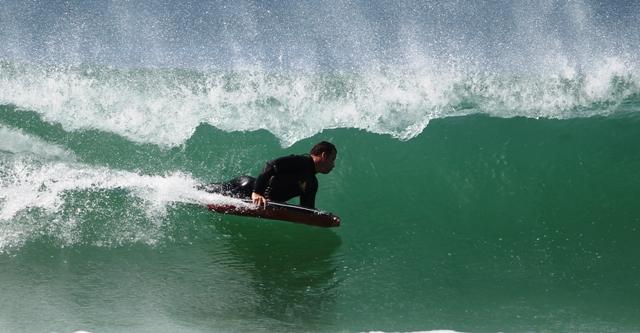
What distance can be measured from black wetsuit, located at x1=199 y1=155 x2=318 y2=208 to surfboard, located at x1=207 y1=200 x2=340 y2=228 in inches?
5.2

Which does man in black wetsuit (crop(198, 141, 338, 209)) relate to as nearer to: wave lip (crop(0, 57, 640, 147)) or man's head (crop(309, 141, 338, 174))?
man's head (crop(309, 141, 338, 174))

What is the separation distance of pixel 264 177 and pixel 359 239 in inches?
47.4

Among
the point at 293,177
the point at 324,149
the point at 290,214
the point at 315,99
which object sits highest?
the point at 315,99

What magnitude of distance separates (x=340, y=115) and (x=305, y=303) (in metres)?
4.80

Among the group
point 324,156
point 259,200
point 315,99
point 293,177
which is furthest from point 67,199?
point 315,99

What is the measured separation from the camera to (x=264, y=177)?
6.17 metres

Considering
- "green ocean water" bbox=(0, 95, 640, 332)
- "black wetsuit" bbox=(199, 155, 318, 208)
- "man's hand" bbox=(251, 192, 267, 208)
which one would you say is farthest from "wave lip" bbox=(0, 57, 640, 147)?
"man's hand" bbox=(251, 192, 267, 208)

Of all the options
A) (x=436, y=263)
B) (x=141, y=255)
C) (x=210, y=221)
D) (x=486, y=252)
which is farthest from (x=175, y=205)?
(x=486, y=252)

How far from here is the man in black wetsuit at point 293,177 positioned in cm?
616

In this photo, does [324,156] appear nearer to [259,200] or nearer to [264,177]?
[264,177]

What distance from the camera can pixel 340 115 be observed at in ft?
31.9

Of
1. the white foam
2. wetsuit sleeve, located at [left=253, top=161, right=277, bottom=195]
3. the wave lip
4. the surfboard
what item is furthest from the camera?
the wave lip

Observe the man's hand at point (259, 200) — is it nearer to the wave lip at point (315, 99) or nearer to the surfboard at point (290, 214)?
the surfboard at point (290, 214)

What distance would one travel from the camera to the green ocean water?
5152 mm
